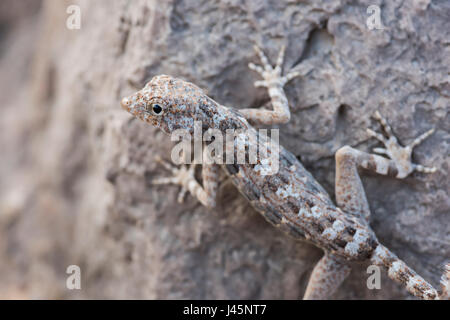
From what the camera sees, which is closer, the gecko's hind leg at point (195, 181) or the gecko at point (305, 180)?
the gecko at point (305, 180)

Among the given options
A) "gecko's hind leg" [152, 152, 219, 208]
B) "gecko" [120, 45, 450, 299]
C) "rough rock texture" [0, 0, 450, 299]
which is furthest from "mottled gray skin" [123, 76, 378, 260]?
"rough rock texture" [0, 0, 450, 299]

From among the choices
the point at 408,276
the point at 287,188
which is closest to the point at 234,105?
the point at 287,188

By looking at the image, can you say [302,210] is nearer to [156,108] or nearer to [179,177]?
[179,177]

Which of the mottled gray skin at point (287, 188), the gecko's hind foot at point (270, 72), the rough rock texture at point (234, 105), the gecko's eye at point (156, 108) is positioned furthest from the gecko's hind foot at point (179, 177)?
the gecko's hind foot at point (270, 72)

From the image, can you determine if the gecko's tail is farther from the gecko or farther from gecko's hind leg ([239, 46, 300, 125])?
gecko's hind leg ([239, 46, 300, 125])

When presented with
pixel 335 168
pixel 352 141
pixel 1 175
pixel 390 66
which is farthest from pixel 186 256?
pixel 1 175

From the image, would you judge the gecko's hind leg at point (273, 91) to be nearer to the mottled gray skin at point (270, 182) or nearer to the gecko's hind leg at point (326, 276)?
the mottled gray skin at point (270, 182)
